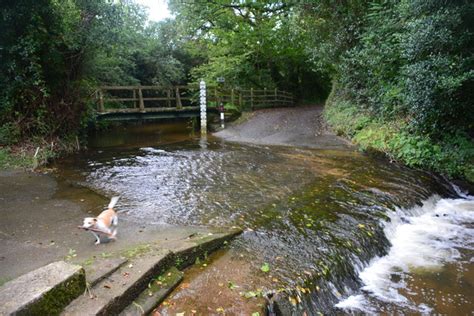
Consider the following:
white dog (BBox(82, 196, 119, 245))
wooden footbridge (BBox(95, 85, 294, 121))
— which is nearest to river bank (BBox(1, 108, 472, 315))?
white dog (BBox(82, 196, 119, 245))

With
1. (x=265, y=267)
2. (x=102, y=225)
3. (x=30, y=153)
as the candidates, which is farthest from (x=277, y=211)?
(x=30, y=153)

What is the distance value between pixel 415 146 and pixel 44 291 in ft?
28.3

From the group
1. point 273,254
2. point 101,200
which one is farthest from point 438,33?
point 101,200

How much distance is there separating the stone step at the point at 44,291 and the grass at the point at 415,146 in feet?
26.1

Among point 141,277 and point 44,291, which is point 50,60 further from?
point 44,291

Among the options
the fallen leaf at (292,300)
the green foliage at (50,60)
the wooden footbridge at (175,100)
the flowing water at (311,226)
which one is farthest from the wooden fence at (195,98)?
the fallen leaf at (292,300)

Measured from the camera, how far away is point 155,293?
315 centimetres

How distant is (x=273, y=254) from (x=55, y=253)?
250 cm

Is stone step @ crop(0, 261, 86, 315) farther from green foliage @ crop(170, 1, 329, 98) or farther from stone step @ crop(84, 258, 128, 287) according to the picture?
green foliage @ crop(170, 1, 329, 98)

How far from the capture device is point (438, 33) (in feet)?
24.2

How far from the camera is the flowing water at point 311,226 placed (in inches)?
141

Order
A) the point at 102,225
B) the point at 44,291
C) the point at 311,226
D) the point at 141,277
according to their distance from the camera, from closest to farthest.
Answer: the point at 44,291 < the point at 141,277 < the point at 102,225 < the point at 311,226

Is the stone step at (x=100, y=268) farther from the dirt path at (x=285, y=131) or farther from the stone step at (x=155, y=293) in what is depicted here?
the dirt path at (x=285, y=131)

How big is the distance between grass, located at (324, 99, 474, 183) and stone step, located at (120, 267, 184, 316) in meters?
7.01
